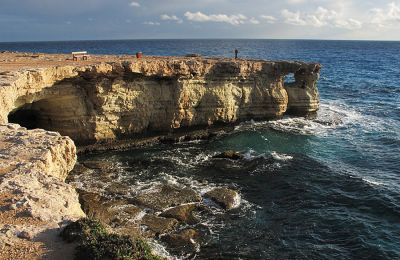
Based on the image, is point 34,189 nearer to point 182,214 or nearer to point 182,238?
point 182,238

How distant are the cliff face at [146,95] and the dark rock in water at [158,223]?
11218mm

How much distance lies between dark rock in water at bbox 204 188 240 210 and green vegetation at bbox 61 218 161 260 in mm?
12558

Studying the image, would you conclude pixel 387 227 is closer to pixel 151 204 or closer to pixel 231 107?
pixel 151 204

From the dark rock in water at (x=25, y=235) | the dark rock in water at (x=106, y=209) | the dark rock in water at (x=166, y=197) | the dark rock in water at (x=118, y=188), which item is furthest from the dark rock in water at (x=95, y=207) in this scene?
the dark rock in water at (x=25, y=235)

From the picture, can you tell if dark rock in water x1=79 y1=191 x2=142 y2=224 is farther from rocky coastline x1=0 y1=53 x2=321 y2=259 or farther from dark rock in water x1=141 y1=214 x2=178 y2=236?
dark rock in water x1=141 y1=214 x2=178 y2=236

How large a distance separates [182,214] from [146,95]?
14.5 m

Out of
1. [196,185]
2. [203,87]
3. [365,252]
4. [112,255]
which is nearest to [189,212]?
[196,185]

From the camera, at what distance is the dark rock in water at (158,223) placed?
19.2m

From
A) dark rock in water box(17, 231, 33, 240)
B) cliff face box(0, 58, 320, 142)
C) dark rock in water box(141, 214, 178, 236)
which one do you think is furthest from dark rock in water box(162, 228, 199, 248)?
cliff face box(0, 58, 320, 142)

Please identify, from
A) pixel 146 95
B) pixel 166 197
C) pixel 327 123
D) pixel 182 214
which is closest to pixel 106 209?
pixel 166 197

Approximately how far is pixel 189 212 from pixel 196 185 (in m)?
4.07

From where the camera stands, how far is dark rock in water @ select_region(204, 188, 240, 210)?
2211 centimetres

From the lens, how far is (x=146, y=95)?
107ft

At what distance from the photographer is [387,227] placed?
19.9 m
